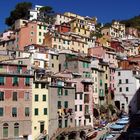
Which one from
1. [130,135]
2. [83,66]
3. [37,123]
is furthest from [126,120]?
[37,123]

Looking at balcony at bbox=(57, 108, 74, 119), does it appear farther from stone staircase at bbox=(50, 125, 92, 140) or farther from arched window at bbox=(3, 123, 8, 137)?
arched window at bbox=(3, 123, 8, 137)

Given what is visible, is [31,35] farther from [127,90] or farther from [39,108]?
[39,108]

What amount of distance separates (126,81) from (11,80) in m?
32.7

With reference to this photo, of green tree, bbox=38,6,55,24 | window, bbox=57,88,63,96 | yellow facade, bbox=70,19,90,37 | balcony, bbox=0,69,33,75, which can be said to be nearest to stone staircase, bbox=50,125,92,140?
window, bbox=57,88,63,96

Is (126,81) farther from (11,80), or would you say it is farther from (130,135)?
(11,80)

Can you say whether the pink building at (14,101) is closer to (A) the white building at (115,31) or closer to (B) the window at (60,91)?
(B) the window at (60,91)

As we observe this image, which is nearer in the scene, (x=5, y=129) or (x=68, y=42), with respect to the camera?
(x=5, y=129)

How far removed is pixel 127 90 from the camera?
8088 centimetres

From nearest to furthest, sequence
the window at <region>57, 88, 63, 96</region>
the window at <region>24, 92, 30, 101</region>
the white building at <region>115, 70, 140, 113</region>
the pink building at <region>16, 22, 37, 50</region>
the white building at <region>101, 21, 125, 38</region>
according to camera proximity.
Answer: the window at <region>24, 92, 30, 101</region> < the window at <region>57, 88, 63, 96</region> < the white building at <region>115, 70, 140, 113</region> < the pink building at <region>16, 22, 37, 50</region> < the white building at <region>101, 21, 125, 38</region>

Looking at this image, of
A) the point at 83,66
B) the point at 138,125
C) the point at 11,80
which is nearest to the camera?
the point at 11,80

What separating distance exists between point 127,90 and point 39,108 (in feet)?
92.9

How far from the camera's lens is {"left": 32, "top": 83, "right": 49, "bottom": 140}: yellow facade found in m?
57.1

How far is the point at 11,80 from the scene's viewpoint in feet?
181

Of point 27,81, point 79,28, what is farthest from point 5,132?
point 79,28
